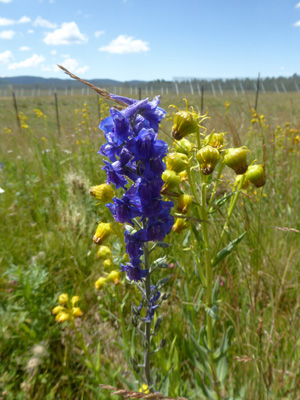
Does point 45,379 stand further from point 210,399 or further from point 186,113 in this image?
point 186,113

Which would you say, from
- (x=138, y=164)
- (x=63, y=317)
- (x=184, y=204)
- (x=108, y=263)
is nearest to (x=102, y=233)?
(x=108, y=263)

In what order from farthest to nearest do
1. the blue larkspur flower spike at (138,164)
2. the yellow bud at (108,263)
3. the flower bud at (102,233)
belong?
the yellow bud at (108,263) < the flower bud at (102,233) < the blue larkspur flower spike at (138,164)

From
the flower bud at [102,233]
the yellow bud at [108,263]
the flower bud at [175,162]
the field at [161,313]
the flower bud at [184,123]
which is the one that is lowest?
the field at [161,313]

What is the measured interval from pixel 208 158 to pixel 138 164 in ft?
1.19

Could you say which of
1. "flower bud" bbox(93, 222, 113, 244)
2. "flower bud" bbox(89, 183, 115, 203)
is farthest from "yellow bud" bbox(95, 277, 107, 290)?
"flower bud" bbox(89, 183, 115, 203)

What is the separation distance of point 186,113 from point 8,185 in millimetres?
3677

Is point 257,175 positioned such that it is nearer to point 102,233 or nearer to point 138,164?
point 138,164

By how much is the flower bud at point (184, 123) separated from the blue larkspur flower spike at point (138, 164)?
0.26 meters

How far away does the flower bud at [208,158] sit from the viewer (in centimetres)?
128

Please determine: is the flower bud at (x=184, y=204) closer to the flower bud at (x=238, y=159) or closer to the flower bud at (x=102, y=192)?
the flower bud at (x=238, y=159)

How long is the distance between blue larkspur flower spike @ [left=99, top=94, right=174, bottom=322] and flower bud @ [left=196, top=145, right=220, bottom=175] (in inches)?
10.8

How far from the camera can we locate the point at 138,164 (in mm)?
1101

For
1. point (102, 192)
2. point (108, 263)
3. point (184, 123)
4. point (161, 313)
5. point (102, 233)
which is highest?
point (184, 123)

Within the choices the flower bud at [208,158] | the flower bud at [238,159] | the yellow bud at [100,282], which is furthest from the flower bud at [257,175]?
the yellow bud at [100,282]
